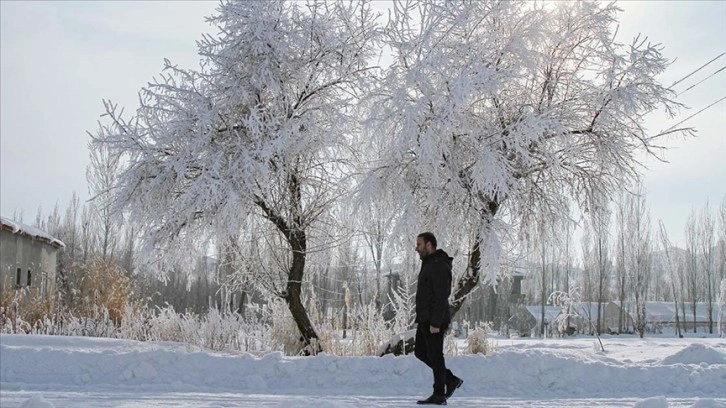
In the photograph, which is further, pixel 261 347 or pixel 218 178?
pixel 261 347

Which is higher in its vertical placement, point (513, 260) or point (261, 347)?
point (513, 260)

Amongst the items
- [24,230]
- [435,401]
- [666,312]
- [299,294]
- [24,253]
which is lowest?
[435,401]

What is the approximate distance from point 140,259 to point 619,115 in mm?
8226

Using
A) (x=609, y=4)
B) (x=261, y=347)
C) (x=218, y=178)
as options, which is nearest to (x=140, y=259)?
(x=218, y=178)

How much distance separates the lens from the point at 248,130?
11.5 m

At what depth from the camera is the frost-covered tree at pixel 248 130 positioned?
11117 millimetres

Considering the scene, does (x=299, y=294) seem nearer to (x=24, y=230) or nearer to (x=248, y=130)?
(x=248, y=130)

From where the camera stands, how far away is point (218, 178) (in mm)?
10938

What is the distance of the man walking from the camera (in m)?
7.05

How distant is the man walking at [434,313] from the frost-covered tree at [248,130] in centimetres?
438

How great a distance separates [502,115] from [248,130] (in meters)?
4.24

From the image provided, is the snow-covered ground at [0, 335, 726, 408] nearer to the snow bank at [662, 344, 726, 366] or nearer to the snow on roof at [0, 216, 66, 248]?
the snow bank at [662, 344, 726, 366]

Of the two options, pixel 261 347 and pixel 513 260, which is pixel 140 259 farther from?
pixel 513 260

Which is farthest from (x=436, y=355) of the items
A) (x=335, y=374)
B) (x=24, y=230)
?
(x=24, y=230)
